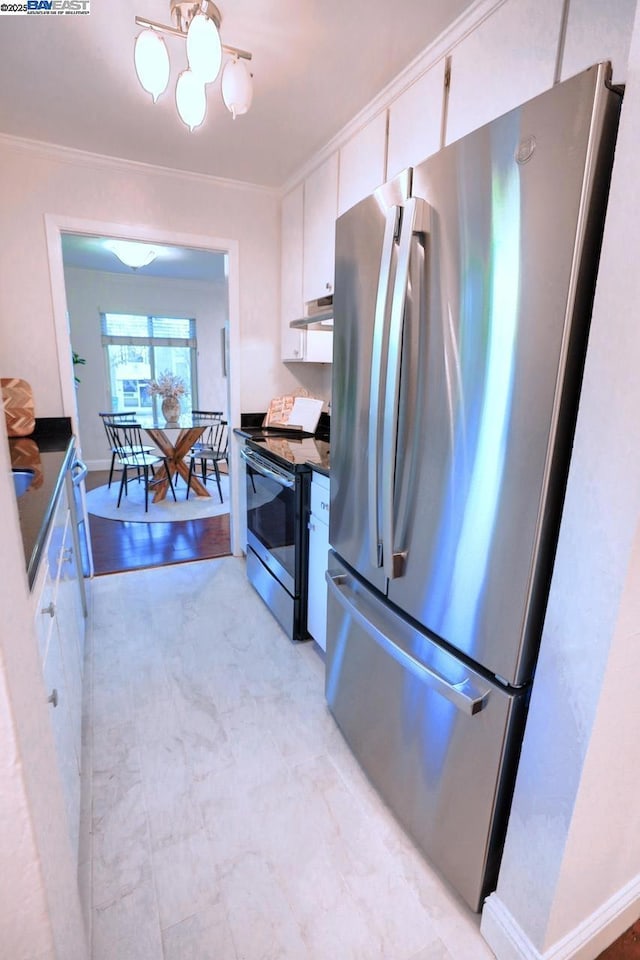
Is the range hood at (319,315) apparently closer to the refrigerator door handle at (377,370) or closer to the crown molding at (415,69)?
the crown molding at (415,69)

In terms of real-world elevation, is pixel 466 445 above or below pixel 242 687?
above

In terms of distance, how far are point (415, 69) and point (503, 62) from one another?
0.49 metres

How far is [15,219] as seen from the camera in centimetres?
243

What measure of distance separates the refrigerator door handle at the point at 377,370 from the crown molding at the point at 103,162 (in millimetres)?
2178

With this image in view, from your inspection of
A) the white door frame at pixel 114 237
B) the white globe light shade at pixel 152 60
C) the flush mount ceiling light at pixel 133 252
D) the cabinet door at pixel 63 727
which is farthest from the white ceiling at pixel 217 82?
the cabinet door at pixel 63 727

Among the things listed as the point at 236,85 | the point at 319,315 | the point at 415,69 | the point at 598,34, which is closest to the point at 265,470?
the point at 319,315

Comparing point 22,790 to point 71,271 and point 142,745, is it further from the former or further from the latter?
point 71,271

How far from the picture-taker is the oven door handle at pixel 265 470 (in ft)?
7.05

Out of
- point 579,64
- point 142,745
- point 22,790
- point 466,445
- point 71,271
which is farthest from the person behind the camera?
point 71,271

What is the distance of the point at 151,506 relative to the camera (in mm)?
4406

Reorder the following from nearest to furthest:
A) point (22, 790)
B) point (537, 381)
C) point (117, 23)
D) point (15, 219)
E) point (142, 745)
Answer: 1. point (22, 790)
2. point (537, 381)
3. point (117, 23)
4. point (142, 745)
5. point (15, 219)

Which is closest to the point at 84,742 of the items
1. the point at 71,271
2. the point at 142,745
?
the point at 142,745

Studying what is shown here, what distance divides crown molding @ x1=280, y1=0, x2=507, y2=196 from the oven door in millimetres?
1585

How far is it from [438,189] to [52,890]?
55.7 inches
